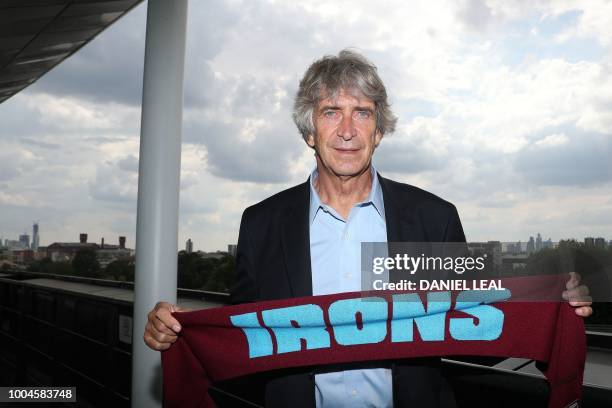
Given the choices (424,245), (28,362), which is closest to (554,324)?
(424,245)

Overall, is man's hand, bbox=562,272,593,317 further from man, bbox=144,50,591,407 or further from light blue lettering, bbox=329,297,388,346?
light blue lettering, bbox=329,297,388,346

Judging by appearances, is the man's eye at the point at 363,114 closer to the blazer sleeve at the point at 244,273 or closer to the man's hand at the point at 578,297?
the blazer sleeve at the point at 244,273

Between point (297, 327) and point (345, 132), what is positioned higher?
point (345, 132)

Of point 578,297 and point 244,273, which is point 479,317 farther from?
point 244,273

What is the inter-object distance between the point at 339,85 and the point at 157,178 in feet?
7.69

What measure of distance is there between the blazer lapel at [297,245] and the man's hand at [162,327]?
1.27ft

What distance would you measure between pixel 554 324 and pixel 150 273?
2.90 meters

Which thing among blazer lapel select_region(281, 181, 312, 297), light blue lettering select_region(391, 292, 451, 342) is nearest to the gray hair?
blazer lapel select_region(281, 181, 312, 297)

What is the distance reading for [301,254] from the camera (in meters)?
1.84

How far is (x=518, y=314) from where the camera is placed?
1763mm

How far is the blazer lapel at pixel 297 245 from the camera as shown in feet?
→ 5.96

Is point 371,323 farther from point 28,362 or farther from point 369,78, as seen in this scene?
point 28,362

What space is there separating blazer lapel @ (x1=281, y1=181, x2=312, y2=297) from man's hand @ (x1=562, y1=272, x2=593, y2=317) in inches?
32.5

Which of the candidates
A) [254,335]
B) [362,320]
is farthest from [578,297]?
[254,335]
